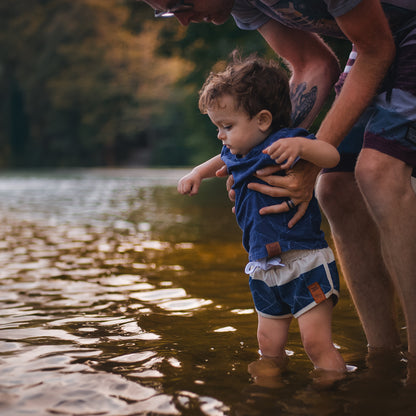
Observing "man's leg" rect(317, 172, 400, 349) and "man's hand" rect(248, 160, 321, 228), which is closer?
"man's hand" rect(248, 160, 321, 228)

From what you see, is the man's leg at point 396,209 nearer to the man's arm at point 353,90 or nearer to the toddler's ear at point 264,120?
Result: the man's arm at point 353,90

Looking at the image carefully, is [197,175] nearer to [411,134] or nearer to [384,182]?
[384,182]

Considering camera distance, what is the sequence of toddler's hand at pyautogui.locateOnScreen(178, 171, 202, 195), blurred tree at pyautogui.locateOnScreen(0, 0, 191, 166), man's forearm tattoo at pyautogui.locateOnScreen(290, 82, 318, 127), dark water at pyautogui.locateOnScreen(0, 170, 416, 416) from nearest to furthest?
dark water at pyautogui.locateOnScreen(0, 170, 416, 416)
toddler's hand at pyautogui.locateOnScreen(178, 171, 202, 195)
man's forearm tattoo at pyautogui.locateOnScreen(290, 82, 318, 127)
blurred tree at pyautogui.locateOnScreen(0, 0, 191, 166)

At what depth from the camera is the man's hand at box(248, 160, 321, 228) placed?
2382mm

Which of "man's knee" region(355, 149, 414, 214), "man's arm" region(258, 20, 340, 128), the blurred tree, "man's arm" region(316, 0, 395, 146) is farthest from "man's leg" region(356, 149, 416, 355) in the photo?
the blurred tree

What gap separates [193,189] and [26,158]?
184 feet

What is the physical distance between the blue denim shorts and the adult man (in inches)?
5.7

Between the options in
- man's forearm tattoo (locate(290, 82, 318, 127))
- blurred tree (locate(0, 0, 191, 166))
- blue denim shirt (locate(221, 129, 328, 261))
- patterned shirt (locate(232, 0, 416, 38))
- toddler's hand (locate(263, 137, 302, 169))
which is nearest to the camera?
toddler's hand (locate(263, 137, 302, 169))

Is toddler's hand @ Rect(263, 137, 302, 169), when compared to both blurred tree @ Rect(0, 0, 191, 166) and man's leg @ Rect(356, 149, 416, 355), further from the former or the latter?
blurred tree @ Rect(0, 0, 191, 166)

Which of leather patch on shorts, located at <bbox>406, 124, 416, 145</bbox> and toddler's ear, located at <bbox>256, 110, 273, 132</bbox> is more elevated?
toddler's ear, located at <bbox>256, 110, 273, 132</bbox>

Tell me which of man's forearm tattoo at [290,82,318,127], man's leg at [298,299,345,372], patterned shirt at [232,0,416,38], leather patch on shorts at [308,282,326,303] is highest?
patterned shirt at [232,0,416,38]

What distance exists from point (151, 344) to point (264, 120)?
1.15m

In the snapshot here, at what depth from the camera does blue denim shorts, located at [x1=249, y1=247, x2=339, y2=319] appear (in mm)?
2361

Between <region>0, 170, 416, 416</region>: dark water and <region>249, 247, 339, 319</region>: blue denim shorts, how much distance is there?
279mm
